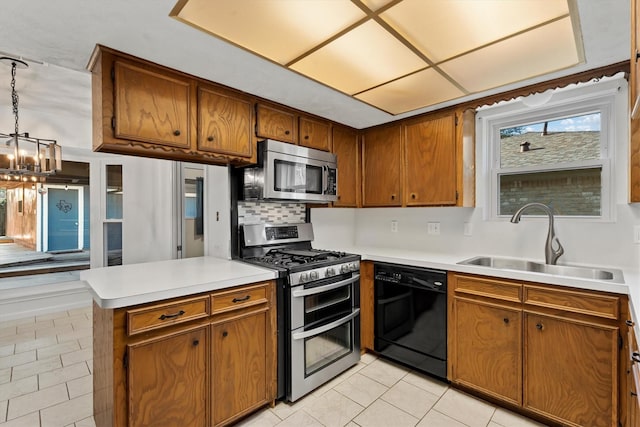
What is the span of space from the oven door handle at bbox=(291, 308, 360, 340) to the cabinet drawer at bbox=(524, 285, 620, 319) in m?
1.19

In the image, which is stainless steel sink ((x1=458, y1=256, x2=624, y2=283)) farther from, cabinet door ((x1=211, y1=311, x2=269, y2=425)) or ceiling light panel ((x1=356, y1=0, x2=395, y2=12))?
ceiling light panel ((x1=356, y1=0, x2=395, y2=12))

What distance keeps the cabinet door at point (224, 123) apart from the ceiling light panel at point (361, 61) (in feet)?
1.82

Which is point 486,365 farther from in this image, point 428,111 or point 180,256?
point 180,256

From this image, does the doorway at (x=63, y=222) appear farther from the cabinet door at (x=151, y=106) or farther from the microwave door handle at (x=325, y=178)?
the microwave door handle at (x=325, y=178)

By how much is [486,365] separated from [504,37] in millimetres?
1966

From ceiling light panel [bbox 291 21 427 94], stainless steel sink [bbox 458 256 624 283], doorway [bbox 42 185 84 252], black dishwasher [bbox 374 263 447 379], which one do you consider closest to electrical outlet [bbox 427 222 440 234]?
stainless steel sink [bbox 458 256 624 283]

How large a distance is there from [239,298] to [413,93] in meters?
1.88

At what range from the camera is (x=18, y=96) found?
3217 mm

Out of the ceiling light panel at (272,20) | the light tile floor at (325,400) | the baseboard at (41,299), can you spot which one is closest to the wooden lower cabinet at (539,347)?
the light tile floor at (325,400)

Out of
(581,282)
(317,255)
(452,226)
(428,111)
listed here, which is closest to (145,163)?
(317,255)

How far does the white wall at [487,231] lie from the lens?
2.04 m

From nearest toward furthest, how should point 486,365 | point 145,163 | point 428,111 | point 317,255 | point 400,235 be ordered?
point 486,365 < point 317,255 < point 428,111 < point 400,235 < point 145,163

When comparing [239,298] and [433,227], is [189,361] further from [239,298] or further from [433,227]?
[433,227]

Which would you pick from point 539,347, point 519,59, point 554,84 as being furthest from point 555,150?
point 539,347
